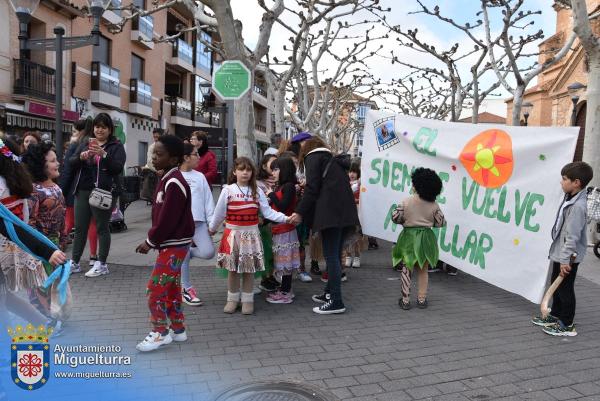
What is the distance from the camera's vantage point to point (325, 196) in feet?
16.4

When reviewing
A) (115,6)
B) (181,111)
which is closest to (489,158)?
(115,6)

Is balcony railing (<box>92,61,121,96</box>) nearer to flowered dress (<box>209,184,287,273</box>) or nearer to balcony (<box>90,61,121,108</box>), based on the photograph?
balcony (<box>90,61,121,108</box>)

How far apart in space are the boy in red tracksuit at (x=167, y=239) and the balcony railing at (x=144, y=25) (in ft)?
73.7

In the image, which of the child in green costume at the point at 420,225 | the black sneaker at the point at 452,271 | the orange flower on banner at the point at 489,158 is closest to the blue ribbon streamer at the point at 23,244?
the child in green costume at the point at 420,225

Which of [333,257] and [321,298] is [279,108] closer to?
[321,298]

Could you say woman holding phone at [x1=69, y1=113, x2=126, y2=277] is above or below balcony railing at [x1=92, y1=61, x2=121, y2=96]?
below

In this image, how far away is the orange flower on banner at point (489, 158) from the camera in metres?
5.70

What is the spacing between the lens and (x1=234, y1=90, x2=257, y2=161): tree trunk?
8.65m

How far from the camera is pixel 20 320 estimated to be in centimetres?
356

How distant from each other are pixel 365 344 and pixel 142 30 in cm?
2488

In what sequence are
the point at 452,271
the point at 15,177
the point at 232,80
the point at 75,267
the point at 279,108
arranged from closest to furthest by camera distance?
the point at 15,177 < the point at 75,267 < the point at 232,80 < the point at 452,271 < the point at 279,108

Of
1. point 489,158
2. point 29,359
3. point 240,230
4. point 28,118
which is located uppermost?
point 28,118

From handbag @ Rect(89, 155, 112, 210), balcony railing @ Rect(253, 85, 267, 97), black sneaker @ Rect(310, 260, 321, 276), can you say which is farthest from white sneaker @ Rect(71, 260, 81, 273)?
balcony railing @ Rect(253, 85, 267, 97)

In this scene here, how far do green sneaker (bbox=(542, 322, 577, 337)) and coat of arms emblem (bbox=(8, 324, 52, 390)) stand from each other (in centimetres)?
414
